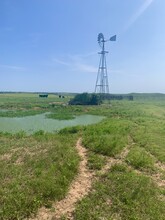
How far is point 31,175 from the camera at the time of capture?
812 centimetres

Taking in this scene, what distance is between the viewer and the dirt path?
6.10 metres

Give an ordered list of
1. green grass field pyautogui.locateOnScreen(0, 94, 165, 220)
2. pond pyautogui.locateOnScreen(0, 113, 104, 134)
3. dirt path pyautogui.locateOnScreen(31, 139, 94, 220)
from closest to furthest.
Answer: dirt path pyautogui.locateOnScreen(31, 139, 94, 220)
green grass field pyautogui.locateOnScreen(0, 94, 165, 220)
pond pyautogui.locateOnScreen(0, 113, 104, 134)

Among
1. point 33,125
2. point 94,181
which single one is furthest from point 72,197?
point 33,125

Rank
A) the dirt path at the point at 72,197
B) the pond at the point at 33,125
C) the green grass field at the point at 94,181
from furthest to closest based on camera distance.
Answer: the pond at the point at 33,125
the green grass field at the point at 94,181
the dirt path at the point at 72,197

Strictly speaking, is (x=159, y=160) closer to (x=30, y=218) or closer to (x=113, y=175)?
(x=113, y=175)

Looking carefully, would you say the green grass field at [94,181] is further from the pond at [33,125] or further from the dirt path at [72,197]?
the pond at [33,125]

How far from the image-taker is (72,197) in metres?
7.05

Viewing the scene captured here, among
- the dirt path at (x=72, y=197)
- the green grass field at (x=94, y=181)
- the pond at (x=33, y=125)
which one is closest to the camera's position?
the dirt path at (x=72, y=197)

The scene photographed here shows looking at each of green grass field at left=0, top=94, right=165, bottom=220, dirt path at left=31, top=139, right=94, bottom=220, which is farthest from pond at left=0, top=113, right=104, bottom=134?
dirt path at left=31, top=139, right=94, bottom=220

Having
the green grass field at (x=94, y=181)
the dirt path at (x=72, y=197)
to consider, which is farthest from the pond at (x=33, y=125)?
the dirt path at (x=72, y=197)

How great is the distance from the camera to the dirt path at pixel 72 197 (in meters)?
6.10

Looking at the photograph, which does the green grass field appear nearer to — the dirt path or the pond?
the dirt path

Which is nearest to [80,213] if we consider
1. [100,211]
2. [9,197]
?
[100,211]

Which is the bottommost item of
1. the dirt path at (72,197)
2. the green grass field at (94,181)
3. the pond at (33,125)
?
the pond at (33,125)
